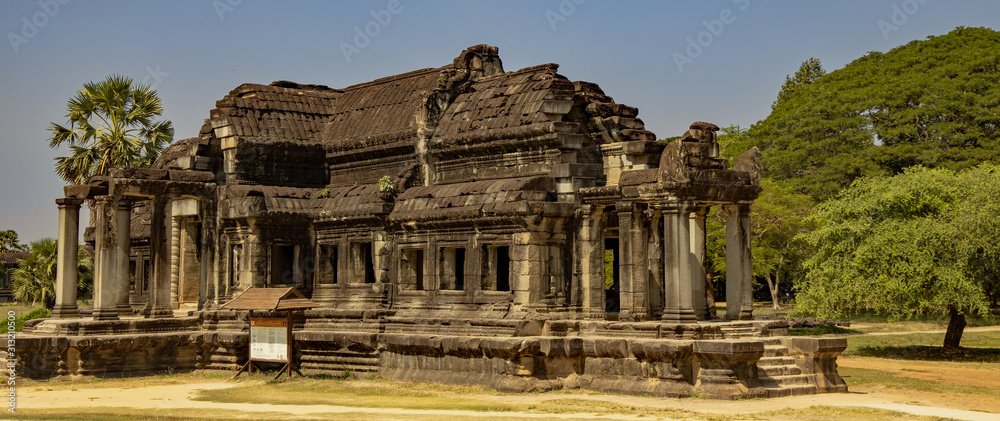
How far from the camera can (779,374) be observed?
21.0 m

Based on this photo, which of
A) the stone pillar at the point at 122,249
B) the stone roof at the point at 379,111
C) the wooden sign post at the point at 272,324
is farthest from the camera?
the stone roof at the point at 379,111

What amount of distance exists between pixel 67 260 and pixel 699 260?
594 inches

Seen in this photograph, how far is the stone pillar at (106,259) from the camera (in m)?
25.9

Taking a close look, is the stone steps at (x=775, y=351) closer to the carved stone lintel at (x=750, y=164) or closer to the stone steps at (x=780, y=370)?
the stone steps at (x=780, y=370)

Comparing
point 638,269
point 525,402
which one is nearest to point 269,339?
point 525,402

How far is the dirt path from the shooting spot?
1827 cm

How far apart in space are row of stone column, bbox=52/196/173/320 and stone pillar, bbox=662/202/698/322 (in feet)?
41.9

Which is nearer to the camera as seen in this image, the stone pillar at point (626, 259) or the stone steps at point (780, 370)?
the stone steps at point (780, 370)

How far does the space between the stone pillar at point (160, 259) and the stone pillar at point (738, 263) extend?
13513 millimetres

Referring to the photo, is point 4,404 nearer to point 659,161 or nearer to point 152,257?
point 152,257

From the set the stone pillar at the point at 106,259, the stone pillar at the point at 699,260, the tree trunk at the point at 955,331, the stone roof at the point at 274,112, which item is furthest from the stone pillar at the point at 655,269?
the tree trunk at the point at 955,331

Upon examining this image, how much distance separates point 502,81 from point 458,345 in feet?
21.7

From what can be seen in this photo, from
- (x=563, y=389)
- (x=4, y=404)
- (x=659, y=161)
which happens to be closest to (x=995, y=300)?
(x=659, y=161)

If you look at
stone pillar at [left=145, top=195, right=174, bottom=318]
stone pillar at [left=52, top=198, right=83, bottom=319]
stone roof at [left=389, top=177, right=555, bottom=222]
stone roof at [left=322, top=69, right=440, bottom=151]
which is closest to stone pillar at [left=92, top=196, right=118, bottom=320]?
stone pillar at [left=52, top=198, right=83, bottom=319]
